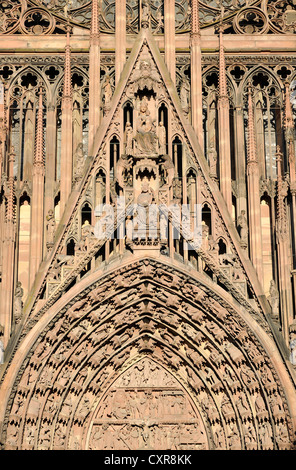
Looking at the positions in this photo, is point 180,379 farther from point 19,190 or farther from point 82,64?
point 82,64

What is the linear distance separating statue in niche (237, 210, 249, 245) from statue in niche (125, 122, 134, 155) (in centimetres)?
202

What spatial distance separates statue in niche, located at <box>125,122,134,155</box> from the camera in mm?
21344

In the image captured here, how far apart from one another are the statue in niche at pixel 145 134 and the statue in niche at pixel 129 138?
0.43ft

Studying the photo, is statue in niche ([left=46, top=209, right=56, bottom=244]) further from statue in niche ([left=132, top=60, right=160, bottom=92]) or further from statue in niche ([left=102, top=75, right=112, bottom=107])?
statue in niche ([left=132, top=60, right=160, bottom=92])

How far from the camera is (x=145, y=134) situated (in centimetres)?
2130

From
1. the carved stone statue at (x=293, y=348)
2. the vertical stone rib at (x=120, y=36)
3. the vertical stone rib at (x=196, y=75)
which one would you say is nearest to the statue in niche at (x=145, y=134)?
the vertical stone rib at (x=196, y=75)

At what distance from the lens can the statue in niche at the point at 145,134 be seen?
21.2m

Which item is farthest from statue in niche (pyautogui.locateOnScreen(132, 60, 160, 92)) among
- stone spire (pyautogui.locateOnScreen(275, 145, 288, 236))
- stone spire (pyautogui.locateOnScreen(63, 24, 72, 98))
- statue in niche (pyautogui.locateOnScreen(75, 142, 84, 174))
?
stone spire (pyautogui.locateOnScreen(275, 145, 288, 236))

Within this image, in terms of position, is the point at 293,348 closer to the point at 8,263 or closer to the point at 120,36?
the point at 8,263

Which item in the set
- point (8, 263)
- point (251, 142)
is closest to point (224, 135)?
point (251, 142)

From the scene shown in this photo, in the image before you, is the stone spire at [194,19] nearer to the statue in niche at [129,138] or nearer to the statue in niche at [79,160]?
the statue in niche at [129,138]

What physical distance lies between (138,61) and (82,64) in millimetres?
1298

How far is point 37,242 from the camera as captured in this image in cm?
2127
